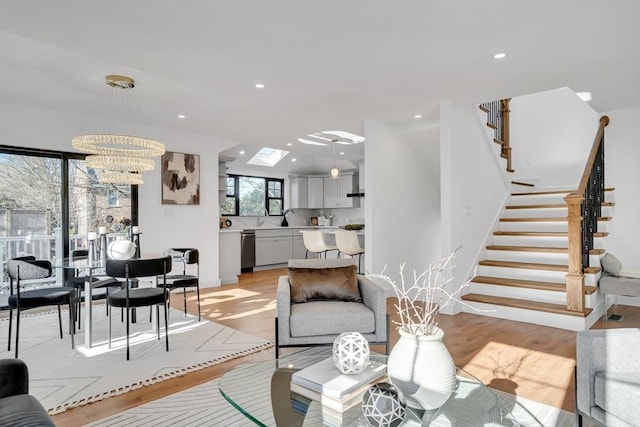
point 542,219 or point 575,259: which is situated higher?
point 542,219

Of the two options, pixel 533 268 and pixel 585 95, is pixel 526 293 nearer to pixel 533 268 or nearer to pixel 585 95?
pixel 533 268

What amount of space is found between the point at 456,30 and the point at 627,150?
3.75 metres

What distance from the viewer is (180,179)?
5.81 meters

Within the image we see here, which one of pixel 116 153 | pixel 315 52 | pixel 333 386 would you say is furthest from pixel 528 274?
pixel 116 153

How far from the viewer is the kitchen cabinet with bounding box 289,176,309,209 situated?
9.42 metres

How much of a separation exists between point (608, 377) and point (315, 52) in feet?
9.27

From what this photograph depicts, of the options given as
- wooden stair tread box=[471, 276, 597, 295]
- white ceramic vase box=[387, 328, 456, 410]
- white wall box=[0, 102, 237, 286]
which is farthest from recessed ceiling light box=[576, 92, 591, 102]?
white wall box=[0, 102, 237, 286]

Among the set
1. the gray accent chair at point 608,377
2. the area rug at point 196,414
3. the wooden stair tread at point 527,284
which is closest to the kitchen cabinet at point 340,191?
the wooden stair tread at point 527,284

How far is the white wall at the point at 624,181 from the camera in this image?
187 inches

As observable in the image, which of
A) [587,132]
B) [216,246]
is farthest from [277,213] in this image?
[587,132]

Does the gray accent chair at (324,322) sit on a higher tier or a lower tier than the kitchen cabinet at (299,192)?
lower

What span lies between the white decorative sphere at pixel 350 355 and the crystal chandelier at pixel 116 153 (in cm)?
305

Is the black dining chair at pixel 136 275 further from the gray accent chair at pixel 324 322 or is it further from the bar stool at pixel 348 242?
the bar stool at pixel 348 242

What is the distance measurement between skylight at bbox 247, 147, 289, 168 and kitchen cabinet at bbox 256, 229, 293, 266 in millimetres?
1631
